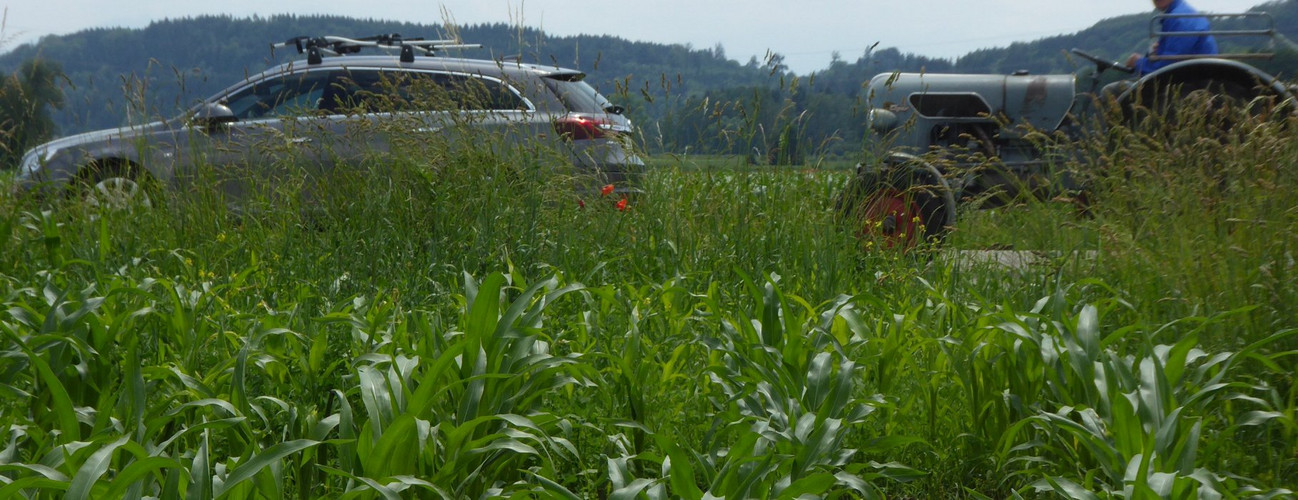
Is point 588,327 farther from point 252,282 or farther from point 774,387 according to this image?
point 252,282

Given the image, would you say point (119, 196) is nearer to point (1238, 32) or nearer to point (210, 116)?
point (210, 116)

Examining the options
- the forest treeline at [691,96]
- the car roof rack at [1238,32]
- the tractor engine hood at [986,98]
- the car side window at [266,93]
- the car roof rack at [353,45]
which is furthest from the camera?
the car roof rack at [353,45]

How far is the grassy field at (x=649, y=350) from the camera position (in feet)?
6.47

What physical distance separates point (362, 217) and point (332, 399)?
4.84 feet

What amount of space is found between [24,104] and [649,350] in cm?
402

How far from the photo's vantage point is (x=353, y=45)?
7.92 meters

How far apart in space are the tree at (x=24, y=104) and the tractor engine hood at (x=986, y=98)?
456cm

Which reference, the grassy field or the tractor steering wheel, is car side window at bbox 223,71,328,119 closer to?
the grassy field

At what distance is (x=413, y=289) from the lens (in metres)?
3.60

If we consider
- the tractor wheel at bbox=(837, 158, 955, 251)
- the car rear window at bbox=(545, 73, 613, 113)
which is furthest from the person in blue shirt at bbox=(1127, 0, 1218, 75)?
the car rear window at bbox=(545, 73, 613, 113)

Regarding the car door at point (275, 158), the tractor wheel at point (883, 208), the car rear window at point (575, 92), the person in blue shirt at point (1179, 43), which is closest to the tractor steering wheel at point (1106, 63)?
the person in blue shirt at point (1179, 43)

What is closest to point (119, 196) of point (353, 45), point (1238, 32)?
point (353, 45)

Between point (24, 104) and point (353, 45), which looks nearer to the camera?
point (24, 104)

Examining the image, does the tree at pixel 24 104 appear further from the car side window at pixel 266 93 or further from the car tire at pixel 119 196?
the car side window at pixel 266 93
